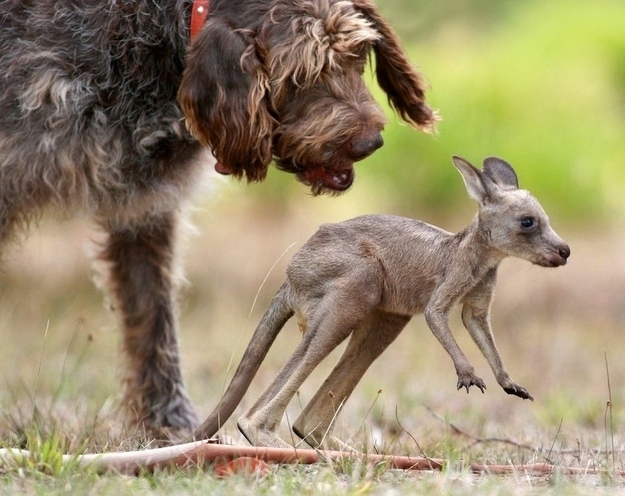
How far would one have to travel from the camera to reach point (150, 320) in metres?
6.29

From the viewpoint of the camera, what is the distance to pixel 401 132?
12.3m

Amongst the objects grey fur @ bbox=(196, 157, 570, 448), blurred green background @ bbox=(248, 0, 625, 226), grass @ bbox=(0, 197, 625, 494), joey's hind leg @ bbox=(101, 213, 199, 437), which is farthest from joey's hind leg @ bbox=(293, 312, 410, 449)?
blurred green background @ bbox=(248, 0, 625, 226)

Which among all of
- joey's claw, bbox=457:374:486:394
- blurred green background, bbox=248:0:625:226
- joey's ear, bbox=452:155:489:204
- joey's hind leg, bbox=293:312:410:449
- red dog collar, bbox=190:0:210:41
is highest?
red dog collar, bbox=190:0:210:41

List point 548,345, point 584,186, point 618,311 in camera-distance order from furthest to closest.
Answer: point 584,186
point 618,311
point 548,345

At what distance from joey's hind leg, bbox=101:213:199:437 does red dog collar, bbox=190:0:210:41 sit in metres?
1.55

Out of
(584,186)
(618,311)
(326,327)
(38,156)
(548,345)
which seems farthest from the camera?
(584,186)

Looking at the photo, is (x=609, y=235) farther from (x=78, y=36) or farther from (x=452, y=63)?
(x=78, y=36)

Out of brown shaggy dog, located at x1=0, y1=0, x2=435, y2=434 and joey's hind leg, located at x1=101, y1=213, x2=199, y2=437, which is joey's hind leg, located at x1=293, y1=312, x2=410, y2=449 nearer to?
brown shaggy dog, located at x1=0, y1=0, x2=435, y2=434

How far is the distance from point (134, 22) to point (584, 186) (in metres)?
8.31

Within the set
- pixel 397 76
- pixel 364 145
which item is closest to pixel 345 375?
pixel 364 145

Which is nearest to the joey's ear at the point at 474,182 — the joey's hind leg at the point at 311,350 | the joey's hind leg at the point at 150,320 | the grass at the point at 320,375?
the joey's hind leg at the point at 311,350

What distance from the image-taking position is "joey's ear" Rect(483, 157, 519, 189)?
406cm

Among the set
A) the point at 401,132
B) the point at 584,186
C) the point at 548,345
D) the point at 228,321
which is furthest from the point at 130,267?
the point at 584,186

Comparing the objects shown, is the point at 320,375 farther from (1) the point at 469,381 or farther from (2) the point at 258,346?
(1) the point at 469,381
